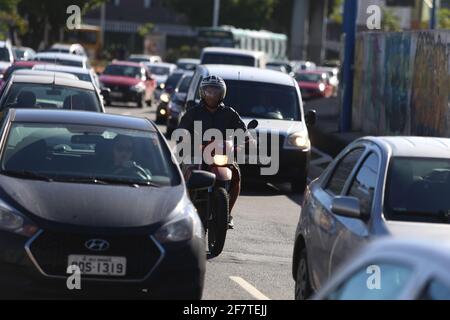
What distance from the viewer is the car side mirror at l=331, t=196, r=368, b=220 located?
786 cm

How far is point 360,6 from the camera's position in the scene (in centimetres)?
3419

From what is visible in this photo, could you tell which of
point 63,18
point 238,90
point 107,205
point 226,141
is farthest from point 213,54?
point 63,18

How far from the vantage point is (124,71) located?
45281 mm

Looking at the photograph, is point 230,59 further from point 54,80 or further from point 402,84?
point 54,80

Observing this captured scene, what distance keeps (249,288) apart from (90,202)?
6.89 feet

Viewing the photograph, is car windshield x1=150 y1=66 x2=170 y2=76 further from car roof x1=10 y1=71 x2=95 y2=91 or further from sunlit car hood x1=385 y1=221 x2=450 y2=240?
sunlit car hood x1=385 y1=221 x2=450 y2=240

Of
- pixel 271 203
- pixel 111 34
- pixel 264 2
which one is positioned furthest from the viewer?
pixel 111 34

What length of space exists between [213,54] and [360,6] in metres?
4.15

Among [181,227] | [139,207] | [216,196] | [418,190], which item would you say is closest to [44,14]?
[216,196]

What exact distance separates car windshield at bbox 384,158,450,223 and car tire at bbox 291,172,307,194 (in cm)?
1095

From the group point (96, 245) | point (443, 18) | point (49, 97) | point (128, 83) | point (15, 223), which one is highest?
point (15, 223)

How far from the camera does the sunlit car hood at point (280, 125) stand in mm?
19359

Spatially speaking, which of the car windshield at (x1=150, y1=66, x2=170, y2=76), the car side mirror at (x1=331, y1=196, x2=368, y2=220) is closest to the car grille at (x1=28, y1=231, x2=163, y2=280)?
the car side mirror at (x1=331, y1=196, x2=368, y2=220)

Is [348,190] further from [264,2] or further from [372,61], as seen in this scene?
[264,2]
